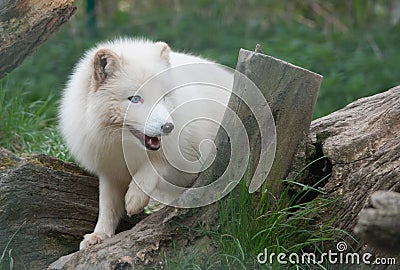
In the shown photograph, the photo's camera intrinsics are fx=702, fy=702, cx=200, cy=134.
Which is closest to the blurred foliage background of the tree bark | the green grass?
the green grass

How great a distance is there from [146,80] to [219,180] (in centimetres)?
63

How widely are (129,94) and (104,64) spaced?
8.8 inches

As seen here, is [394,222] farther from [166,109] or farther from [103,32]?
[103,32]

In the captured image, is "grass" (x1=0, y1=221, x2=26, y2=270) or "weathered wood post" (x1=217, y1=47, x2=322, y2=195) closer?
"weathered wood post" (x1=217, y1=47, x2=322, y2=195)

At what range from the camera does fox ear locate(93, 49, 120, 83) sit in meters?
3.56

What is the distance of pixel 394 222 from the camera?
238 centimetres

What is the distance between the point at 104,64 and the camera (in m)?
3.61

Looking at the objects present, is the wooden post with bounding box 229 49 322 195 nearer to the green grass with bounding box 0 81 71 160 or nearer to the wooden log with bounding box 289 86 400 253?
the wooden log with bounding box 289 86 400 253

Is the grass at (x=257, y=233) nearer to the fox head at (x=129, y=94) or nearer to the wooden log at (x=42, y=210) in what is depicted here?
the fox head at (x=129, y=94)

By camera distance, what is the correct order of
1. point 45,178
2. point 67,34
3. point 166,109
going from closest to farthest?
point 166,109, point 45,178, point 67,34

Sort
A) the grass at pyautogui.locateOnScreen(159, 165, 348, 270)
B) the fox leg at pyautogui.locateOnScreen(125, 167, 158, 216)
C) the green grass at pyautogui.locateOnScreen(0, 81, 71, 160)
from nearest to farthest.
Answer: the grass at pyautogui.locateOnScreen(159, 165, 348, 270)
the fox leg at pyautogui.locateOnScreen(125, 167, 158, 216)
the green grass at pyautogui.locateOnScreen(0, 81, 71, 160)

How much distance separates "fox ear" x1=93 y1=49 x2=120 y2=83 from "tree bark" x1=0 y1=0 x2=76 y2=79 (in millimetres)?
620

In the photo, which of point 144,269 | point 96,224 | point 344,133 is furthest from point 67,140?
point 344,133

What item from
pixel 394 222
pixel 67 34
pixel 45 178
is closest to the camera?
pixel 394 222
